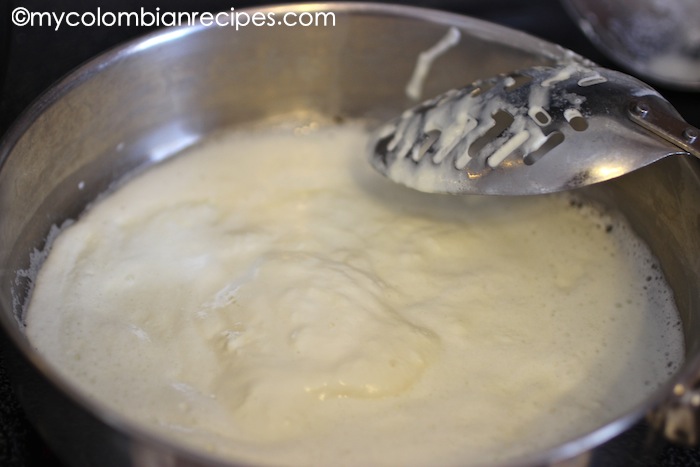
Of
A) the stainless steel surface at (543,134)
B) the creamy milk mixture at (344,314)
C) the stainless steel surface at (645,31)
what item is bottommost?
the creamy milk mixture at (344,314)

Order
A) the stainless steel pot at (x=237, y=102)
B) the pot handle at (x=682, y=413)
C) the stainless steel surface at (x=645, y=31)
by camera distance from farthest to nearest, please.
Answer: the stainless steel surface at (x=645, y=31), the stainless steel pot at (x=237, y=102), the pot handle at (x=682, y=413)

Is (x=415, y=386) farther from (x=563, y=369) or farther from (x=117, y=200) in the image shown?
(x=117, y=200)

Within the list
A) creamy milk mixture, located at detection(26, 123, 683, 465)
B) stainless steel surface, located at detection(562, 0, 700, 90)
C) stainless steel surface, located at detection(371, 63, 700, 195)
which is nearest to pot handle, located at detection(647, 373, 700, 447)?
creamy milk mixture, located at detection(26, 123, 683, 465)

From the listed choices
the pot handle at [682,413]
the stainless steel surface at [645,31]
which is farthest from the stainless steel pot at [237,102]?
the stainless steel surface at [645,31]

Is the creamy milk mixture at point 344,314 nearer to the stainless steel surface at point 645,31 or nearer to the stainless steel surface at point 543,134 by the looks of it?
the stainless steel surface at point 543,134

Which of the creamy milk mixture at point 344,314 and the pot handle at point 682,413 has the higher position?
the pot handle at point 682,413

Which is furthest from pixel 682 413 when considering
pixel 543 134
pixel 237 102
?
pixel 237 102

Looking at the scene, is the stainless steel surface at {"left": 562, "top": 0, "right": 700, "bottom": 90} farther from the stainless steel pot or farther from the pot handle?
the pot handle
